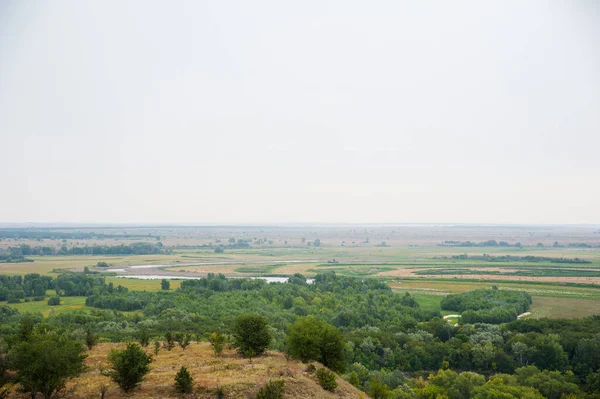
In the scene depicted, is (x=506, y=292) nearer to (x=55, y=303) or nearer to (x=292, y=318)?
(x=292, y=318)

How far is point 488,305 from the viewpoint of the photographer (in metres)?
63.8

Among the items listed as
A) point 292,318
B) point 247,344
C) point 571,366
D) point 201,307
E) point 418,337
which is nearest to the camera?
point 247,344

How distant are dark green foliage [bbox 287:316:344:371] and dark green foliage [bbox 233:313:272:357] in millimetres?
1719

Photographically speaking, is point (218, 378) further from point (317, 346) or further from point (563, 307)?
point (563, 307)

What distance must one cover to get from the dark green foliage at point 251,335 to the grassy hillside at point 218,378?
756 mm

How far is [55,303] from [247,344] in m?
58.3

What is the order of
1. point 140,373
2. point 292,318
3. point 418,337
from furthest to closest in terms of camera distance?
point 292,318 → point 418,337 → point 140,373

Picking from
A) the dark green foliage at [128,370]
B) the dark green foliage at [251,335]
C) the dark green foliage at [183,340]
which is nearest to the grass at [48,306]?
the dark green foliage at [183,340]

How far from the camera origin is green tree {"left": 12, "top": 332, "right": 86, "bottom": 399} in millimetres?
18156

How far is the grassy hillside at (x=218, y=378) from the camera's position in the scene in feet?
64.8

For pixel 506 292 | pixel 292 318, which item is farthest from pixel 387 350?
pixel 506 292

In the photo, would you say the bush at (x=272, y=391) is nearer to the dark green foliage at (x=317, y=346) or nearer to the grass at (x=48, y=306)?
the dark green foliage at (x=317, y=346)

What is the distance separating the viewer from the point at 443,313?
214 feet

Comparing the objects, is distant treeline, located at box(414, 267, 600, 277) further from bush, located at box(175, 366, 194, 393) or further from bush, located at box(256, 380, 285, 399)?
bush, located at box(175, 366, 194, 393)
